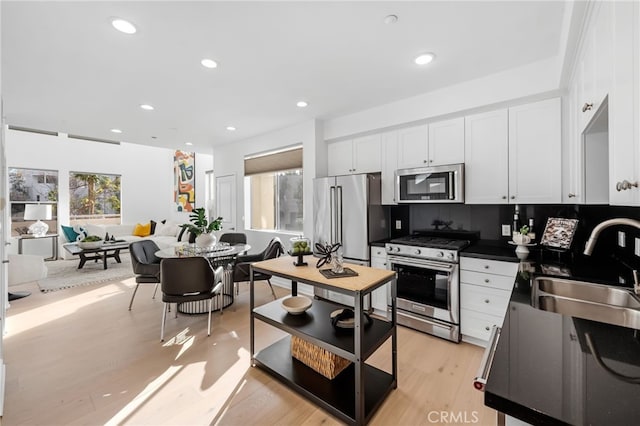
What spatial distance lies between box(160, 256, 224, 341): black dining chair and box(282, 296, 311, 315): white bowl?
1059 millimetres

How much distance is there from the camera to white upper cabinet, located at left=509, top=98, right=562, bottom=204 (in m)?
2.47

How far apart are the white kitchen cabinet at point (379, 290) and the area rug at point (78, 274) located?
4686 millimetres

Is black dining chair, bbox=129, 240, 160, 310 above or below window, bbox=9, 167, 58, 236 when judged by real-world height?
below

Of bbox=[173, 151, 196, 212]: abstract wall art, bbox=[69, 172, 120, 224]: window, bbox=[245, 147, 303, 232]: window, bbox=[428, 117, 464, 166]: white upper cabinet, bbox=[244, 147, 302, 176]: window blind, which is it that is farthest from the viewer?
bbox=[173, 151, 196, 212]: abstract wall art

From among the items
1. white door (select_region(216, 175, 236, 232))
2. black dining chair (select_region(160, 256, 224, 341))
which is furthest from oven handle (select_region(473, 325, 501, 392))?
white door (select_region(216, 175, 236, 232))

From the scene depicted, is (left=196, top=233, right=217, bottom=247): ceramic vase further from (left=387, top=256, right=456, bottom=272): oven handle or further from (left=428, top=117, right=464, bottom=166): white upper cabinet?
(left=428, top=117, right=464, bottom=166): white upper cabinet

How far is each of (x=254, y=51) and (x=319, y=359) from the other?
2506mm

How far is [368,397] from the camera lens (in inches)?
75.0

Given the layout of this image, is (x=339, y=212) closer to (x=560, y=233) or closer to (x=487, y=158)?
(x=487, y=158)

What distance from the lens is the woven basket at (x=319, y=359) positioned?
81.7 inches

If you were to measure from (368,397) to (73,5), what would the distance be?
10.5 feet

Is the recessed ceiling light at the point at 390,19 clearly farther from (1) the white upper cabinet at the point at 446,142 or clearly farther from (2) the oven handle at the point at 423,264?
(2) the oven handle at the point at 423,264

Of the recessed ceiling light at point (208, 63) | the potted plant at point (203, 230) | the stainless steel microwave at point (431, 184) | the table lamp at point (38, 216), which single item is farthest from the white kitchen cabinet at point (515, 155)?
the table lamp at point (38, 216)

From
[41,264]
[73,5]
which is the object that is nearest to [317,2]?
[73,5]
